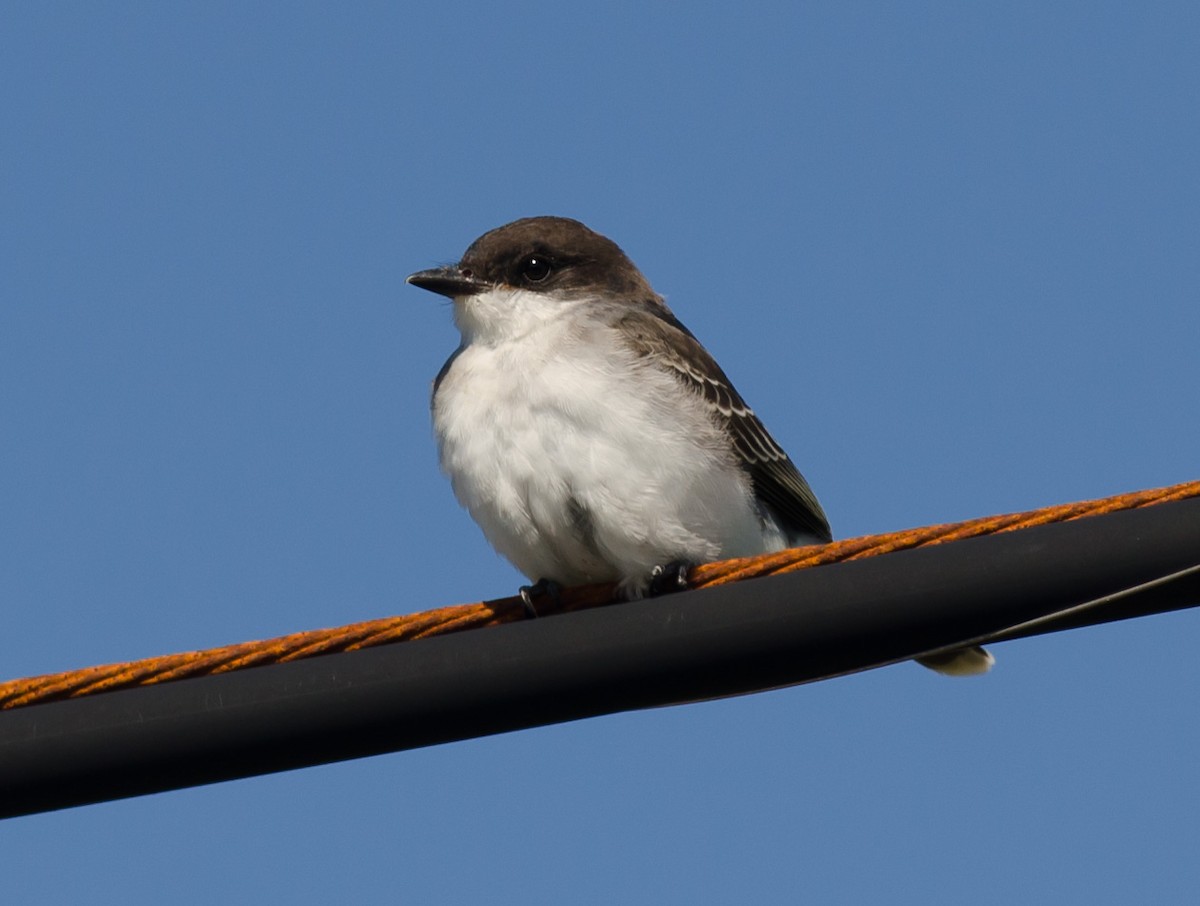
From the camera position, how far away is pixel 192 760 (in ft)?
13.8

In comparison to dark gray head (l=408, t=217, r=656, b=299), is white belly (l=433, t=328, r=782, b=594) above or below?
below

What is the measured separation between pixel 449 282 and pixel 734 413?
140 centimetres

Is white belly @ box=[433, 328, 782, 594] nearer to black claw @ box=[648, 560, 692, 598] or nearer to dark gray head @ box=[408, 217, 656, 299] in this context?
black claw @ box=[648, 560, 692, 598]

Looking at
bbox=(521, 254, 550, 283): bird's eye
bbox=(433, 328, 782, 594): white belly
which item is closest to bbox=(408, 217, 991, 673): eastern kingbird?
bbox=(433, 328, 782, 594): white belly

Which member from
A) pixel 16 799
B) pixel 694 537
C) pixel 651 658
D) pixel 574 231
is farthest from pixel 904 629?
pixel 574 231

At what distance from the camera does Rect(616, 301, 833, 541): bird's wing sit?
752 cm

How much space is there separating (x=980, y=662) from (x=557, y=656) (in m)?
3.70

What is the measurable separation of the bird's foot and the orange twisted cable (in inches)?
56.9

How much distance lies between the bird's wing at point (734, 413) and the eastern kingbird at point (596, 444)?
0.03ft

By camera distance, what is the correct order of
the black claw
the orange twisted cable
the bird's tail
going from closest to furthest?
the orange twisted cable
the black claw
the bird's tail

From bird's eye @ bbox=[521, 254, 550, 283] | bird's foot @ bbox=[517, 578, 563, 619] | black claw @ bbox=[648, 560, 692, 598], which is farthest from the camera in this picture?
bird's eye @ bbox=[521, 254, 550, 283]

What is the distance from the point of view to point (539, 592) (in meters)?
6.60

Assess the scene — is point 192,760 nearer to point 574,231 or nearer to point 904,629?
point 904,629

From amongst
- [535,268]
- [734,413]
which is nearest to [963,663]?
[734,413]
